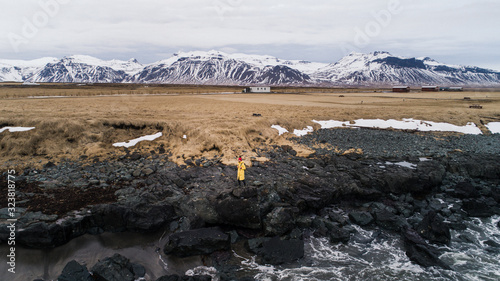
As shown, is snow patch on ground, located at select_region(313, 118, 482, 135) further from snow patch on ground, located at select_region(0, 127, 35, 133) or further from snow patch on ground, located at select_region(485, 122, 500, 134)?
snow patch on ground, located at select_region(0, 127, 35, 133)

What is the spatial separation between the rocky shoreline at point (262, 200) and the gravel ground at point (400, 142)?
4.10 feet

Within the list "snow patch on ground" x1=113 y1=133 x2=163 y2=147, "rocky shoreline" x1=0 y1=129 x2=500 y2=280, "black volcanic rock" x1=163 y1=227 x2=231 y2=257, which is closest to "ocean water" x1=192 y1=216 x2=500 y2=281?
"rocky shoreline" x1=0 y1=129 x2=500 y2=280

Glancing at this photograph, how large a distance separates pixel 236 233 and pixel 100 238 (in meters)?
6.02

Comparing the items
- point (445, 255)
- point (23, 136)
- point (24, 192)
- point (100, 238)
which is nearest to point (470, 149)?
point (445, 255)

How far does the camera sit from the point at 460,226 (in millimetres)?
13172

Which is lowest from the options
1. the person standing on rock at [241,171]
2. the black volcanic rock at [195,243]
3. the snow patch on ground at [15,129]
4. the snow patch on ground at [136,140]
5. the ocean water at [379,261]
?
the ocean water at [379,261]

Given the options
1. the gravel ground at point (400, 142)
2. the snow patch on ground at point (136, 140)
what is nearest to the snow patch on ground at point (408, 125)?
the gravel ground at point (400, 142)

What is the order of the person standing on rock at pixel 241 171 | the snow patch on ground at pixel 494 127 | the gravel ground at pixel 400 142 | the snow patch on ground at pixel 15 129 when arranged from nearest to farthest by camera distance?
1. the person standing on rock at pixel 241 171
2. the snow patch on ground at pixel 15 129
3. the gravel ground at pixel 400 142
4. the snow patch on ground at pixel 494 127

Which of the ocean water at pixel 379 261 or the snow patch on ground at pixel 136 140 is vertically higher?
the snow patch on ground at pixel 136 140

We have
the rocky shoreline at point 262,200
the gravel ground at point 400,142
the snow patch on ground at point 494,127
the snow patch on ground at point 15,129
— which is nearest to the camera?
the rocky shoreline at point 262,200

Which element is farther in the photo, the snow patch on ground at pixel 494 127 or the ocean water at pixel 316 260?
the snow patch on ground at pixel 494 127

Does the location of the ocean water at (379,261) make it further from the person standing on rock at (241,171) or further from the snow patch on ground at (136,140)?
the snow patch on ground at (136,140)

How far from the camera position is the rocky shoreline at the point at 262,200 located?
11.4m

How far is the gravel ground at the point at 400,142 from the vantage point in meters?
22.5
